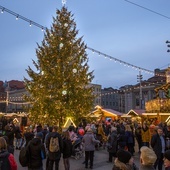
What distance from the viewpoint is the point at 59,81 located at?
1991cm

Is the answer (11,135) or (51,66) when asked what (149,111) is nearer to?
(51,66)

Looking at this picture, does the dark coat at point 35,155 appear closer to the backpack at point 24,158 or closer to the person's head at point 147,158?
the backpack at point 24,158

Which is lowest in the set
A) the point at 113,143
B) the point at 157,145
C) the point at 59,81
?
the point at 113,143

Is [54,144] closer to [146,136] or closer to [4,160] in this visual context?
[4,160]

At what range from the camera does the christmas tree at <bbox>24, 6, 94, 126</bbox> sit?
65.5ft

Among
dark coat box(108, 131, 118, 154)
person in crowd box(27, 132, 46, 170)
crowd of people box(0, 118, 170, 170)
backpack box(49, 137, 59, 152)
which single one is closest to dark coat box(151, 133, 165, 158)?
crowd of people box(0, 118, 170, 170)

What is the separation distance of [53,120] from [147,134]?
8677mm

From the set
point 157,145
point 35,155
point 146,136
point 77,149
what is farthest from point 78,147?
point 35,155

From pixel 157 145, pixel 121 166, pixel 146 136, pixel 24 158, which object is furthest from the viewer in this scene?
pixel 146 136

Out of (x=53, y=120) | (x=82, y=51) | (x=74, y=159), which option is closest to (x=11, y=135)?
(x=74, y=159)

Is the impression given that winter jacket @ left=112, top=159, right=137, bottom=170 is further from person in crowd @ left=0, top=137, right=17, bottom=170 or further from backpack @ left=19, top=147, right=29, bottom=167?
backpack @ left=19, top=147, right=29, bottom=167

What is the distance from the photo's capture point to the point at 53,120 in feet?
66.3

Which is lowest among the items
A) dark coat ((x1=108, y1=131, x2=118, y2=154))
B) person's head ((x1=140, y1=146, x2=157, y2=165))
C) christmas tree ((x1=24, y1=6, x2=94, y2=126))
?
dark coat ((x1=108, y1=131, x2=118, y2=154))

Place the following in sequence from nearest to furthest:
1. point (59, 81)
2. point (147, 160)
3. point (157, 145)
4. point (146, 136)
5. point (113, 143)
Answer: point (147, 160) < point (157, 145) < point (113, 143) < point (146, 136) < point (59, 81)
